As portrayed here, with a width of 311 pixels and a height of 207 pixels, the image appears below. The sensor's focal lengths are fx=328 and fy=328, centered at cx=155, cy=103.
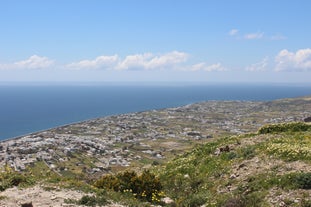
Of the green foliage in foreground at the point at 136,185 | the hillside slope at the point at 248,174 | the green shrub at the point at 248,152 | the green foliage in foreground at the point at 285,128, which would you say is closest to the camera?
the hillside slope at the point at 248,174

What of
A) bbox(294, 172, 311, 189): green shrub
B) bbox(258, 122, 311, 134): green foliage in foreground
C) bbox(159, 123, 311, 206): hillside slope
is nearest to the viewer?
bbox(294, 172, 311, 189): green shrub

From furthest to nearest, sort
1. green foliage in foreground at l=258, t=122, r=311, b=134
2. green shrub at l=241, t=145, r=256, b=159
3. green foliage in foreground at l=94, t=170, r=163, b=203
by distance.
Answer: green foliage in foreground at l=258, t=122, r=311, b=134
green shrub at l=241, t=145, r=256, b=159
green foliage in foreground at l=94, t=170, r=163, b=203

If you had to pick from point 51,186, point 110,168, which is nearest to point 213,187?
point 51,186

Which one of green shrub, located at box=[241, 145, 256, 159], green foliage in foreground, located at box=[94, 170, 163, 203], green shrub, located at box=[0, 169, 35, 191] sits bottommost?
green foliage in foreground, located at box=[94, 170, 163, 203]

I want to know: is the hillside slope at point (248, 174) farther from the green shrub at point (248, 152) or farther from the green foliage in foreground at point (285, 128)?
the green foliage in foreground at point (285, 128)

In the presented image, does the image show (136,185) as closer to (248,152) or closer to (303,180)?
(248,152)

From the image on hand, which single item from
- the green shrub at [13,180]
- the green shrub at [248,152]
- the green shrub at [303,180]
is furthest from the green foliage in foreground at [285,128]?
the green shrub at [13,180]

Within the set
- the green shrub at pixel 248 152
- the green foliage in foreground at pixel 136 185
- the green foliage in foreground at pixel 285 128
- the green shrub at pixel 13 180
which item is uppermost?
the green foliage in foreground at pixel 285 128

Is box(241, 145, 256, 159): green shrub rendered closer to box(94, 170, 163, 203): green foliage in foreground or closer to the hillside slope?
the hillside slope

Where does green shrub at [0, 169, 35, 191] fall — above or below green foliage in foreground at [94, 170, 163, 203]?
above

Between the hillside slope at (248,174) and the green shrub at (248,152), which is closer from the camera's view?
the hillside slope at (248,174)

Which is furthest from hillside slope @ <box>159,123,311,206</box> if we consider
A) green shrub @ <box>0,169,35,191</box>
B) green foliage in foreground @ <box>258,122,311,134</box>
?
green shrub @ <box>0,169,35,191</box>

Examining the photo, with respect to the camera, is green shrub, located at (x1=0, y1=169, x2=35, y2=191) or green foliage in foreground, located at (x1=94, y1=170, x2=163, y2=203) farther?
green foliage in foreground, located at (x1=94, y1=170, x2=163, y2=203)

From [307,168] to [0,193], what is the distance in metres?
16.0
